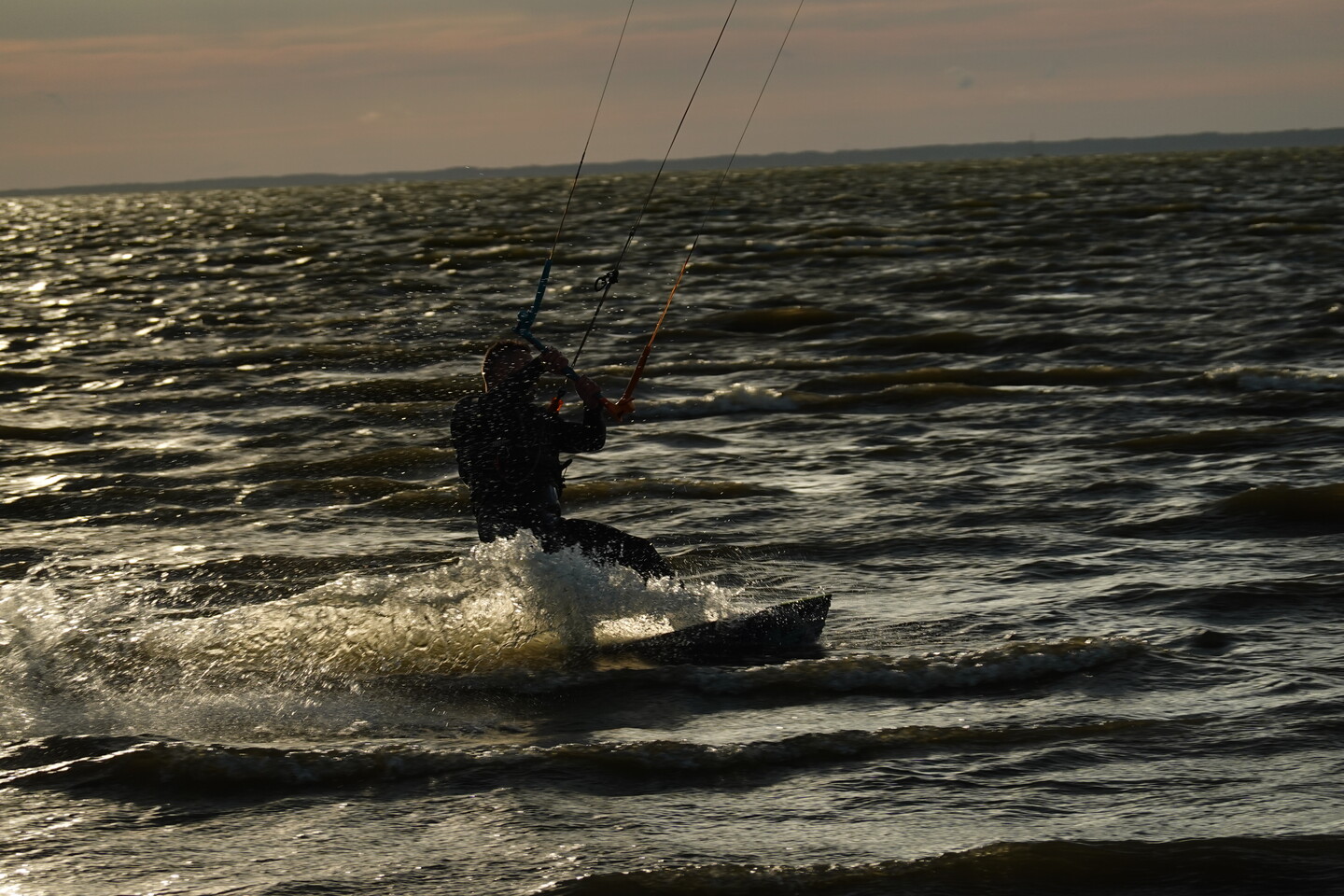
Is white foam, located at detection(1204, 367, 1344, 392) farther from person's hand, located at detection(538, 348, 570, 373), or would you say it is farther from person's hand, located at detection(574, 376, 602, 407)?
person's hand, located at detection(538, 348, 570, 373)

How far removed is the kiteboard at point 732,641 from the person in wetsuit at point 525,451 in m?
0.59

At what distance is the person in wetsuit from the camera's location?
848cm

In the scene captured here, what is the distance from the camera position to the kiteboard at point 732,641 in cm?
837

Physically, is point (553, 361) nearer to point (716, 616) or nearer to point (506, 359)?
point (506, 359)

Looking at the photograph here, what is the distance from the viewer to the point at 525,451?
8.60 meters

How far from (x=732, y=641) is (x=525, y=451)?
1.46m

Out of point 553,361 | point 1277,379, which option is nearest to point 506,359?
point 553,361

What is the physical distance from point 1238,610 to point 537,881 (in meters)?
4.75

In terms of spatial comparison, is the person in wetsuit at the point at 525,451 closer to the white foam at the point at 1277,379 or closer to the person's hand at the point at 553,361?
the person's hand at the point at 553,361

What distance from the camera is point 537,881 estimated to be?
18.4ft

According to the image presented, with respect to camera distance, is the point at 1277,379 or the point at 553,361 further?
the point at 1277,379

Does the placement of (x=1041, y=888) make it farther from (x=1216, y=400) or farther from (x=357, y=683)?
(x=1216, y=400)

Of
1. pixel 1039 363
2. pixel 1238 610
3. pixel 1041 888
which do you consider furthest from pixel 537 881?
pixel 1039 363

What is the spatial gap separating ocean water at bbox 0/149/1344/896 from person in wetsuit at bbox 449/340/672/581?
18 cm
